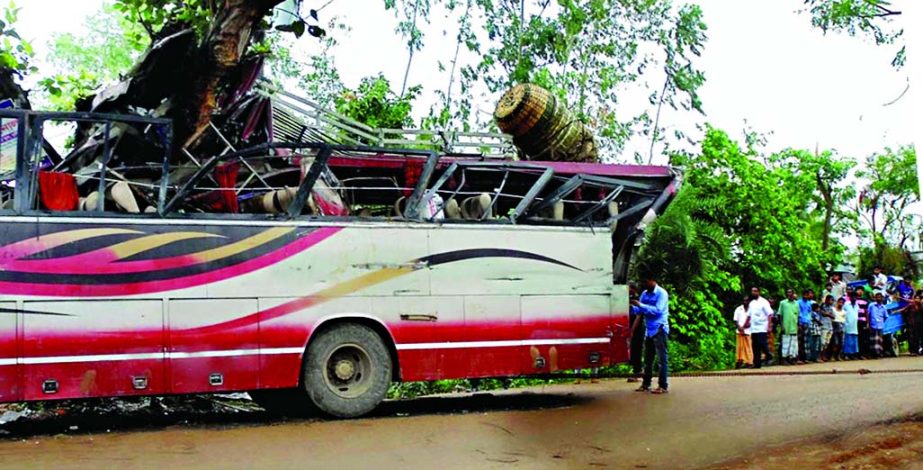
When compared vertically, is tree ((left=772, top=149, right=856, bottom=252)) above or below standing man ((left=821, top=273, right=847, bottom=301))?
above

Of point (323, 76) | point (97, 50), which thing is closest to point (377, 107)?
point (323, 76)

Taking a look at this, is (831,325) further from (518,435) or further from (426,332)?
(518,435)

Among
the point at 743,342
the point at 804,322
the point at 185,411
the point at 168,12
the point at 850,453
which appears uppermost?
the point at 168,12

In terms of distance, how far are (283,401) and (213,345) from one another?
1.84 metres

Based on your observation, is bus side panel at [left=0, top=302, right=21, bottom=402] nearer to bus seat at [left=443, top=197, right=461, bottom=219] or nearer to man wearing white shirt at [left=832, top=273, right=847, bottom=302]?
bus seat at [left=443, top=197, right=461, bottom=219]

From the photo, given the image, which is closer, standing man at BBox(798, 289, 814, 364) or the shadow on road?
the shadow on road

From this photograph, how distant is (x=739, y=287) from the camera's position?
73.2 ft

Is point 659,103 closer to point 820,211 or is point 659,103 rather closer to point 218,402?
point 820,211

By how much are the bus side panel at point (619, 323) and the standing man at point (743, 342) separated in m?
7.76

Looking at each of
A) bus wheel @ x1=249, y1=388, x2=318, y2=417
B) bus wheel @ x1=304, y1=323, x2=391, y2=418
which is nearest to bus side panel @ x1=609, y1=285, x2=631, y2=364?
bus wheel @ x1=304, y1=323, x2=391, y2=418

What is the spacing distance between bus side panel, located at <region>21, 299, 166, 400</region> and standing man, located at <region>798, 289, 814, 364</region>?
14.8m

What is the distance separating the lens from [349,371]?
10.8 m

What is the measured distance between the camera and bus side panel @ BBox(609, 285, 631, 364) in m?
12.2

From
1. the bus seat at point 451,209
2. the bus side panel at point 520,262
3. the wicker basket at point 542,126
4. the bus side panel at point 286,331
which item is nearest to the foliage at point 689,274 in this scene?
the wicker basket at point 542,126
